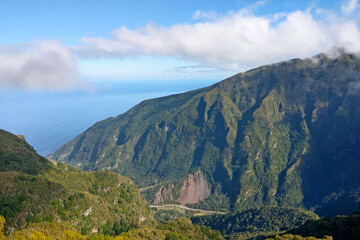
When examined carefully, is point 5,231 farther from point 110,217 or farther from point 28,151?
point 28,151

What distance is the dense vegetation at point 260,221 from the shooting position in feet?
565

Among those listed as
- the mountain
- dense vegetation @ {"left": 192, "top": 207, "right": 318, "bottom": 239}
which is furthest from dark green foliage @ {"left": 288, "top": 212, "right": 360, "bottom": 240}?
dense vegetation @ {"left": 192, "top": 207, "right": 318, "bottom": 239}

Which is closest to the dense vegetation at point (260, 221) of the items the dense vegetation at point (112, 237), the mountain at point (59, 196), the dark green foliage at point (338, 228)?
the dense vegetation at point (112, 237)

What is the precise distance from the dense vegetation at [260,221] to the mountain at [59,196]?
72652 mm

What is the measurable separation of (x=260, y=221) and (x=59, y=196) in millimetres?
138128

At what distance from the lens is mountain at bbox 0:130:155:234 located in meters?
78.3

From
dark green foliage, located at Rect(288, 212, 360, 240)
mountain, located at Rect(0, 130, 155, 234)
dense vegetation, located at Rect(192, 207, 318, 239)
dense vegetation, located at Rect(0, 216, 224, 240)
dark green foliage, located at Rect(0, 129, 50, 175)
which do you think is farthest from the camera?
dense vegetation, located at Rect(192, 207, 318, 239)

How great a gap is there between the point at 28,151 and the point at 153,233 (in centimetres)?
7952

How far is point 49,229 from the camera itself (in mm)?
63094

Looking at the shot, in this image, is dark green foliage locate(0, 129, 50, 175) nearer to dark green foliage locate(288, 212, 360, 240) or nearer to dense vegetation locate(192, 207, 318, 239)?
dark green foliage locate(288, 212, 360, 240)

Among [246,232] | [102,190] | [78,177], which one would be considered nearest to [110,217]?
[102,190]

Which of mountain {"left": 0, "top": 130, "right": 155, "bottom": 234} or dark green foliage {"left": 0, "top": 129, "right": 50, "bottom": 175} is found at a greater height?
dark green foliage {"left": 0, "top": 129, "right": 50, "bottom": 175}

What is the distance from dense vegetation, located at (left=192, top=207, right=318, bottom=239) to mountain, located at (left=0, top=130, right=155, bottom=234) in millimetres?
72652

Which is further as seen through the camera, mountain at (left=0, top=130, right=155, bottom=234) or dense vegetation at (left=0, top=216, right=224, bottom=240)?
mountain at (left=0, top=130, right=155, bottom=234)
